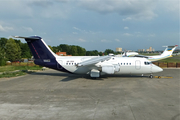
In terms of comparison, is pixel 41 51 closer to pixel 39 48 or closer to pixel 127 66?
pixel 39 48

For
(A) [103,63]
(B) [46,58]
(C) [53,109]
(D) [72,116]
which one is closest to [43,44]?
(B) [46,58]

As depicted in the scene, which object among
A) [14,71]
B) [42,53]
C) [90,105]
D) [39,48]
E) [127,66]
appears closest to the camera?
[90,105]

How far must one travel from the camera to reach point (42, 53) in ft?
64.7

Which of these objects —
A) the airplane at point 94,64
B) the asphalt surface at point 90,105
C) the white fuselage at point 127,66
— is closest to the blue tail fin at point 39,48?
the airplane at point 94,64

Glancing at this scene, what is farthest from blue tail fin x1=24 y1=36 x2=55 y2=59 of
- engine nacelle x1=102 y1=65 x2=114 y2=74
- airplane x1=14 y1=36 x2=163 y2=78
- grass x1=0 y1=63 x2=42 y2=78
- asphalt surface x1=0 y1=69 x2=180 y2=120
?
asphalt surface x1=0 y1=69 x2=180 y2=120

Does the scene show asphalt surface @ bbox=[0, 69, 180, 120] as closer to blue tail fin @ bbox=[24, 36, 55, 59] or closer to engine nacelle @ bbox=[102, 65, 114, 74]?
engine nacelle @ bbox=[102, 65, 114, 74]

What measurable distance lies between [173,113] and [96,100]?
5.15 metres

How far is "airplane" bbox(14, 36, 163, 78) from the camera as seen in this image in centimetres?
1831

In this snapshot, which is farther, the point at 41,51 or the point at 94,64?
the point at 41,51

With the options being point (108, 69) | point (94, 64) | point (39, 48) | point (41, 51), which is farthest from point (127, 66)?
point (39, 48)

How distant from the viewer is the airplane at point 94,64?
60.1 feet

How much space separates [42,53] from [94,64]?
7.90m

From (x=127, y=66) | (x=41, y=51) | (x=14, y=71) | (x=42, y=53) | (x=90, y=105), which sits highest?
(x=41, y=51)

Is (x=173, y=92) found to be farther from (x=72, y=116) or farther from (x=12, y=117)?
(x=12, y=117)
